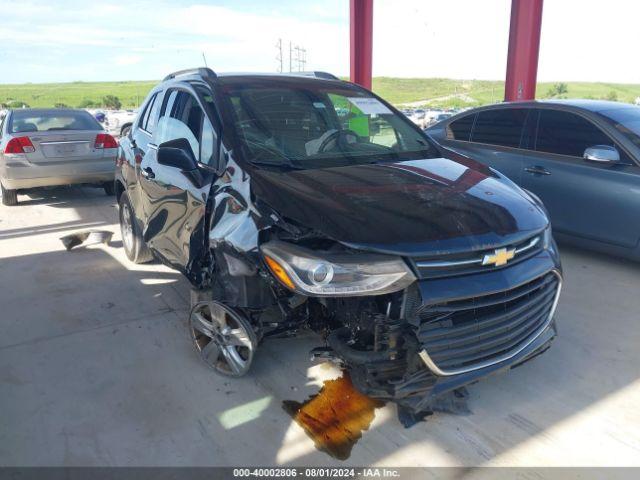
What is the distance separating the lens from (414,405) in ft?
8.21

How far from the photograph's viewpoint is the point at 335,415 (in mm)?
2854

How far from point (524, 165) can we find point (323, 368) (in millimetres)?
3534

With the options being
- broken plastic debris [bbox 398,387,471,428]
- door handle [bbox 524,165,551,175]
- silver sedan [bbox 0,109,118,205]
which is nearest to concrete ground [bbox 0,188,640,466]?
broken plastic debris [bbox 398,387,471,428]

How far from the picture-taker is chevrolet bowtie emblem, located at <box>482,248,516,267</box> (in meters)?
2.54

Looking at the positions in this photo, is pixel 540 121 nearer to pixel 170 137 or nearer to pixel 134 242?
pixel 170 137

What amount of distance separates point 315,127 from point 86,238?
390cm

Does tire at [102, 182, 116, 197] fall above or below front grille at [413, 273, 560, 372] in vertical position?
below

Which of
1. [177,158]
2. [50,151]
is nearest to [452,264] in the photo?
[177,158]

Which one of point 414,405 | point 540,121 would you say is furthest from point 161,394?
point 540,121

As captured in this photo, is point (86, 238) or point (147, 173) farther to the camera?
point (86, 238)

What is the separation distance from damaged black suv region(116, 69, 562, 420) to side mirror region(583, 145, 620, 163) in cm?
182

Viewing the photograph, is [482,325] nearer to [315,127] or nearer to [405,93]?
[315,127]

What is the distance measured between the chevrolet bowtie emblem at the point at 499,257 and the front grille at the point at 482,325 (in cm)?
15

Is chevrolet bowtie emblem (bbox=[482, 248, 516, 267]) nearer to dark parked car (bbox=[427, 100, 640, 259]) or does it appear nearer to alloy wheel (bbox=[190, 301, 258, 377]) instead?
alloy wheel (bbox=[190, 301, 258, 377])
